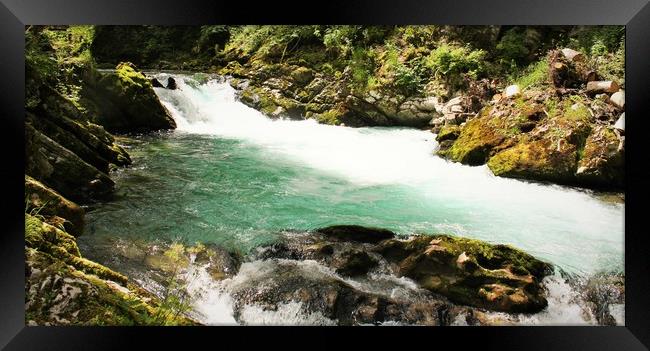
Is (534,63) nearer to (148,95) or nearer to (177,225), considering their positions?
(177,225)

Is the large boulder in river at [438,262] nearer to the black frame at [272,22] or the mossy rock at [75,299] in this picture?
the black frame at [272,22]

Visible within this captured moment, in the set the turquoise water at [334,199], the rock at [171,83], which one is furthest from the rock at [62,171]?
the rock at [171,83]

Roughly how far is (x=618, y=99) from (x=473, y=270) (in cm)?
244

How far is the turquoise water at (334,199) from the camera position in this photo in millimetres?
4105

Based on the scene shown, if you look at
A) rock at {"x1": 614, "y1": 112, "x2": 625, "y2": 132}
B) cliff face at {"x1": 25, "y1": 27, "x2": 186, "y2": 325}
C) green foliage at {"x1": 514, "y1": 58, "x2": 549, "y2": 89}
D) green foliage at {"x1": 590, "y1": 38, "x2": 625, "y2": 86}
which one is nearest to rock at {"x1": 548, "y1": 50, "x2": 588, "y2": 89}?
green foliage at {"x1": 514, "y1": 58, "x2": 549, "y2": 89}

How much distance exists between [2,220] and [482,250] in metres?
4.17

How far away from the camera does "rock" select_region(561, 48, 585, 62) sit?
16.8 feet

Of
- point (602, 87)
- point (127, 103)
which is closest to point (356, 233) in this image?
point (602, 87)

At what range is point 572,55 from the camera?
5195 mm

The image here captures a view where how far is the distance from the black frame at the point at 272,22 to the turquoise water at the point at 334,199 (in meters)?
0.64

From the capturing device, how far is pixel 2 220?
3523 mm

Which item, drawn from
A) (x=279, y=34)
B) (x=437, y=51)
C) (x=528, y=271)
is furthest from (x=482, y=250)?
(x=279, y=34)

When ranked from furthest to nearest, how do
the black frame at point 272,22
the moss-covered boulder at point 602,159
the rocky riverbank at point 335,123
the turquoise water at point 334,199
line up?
the moss-covered boulder at point 602,159 → the turquoise water at point 334,199 → the rocky riverbank at point 335,123 → the black frame at point 272,22

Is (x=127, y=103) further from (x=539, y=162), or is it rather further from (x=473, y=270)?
(x=539, y=162)
